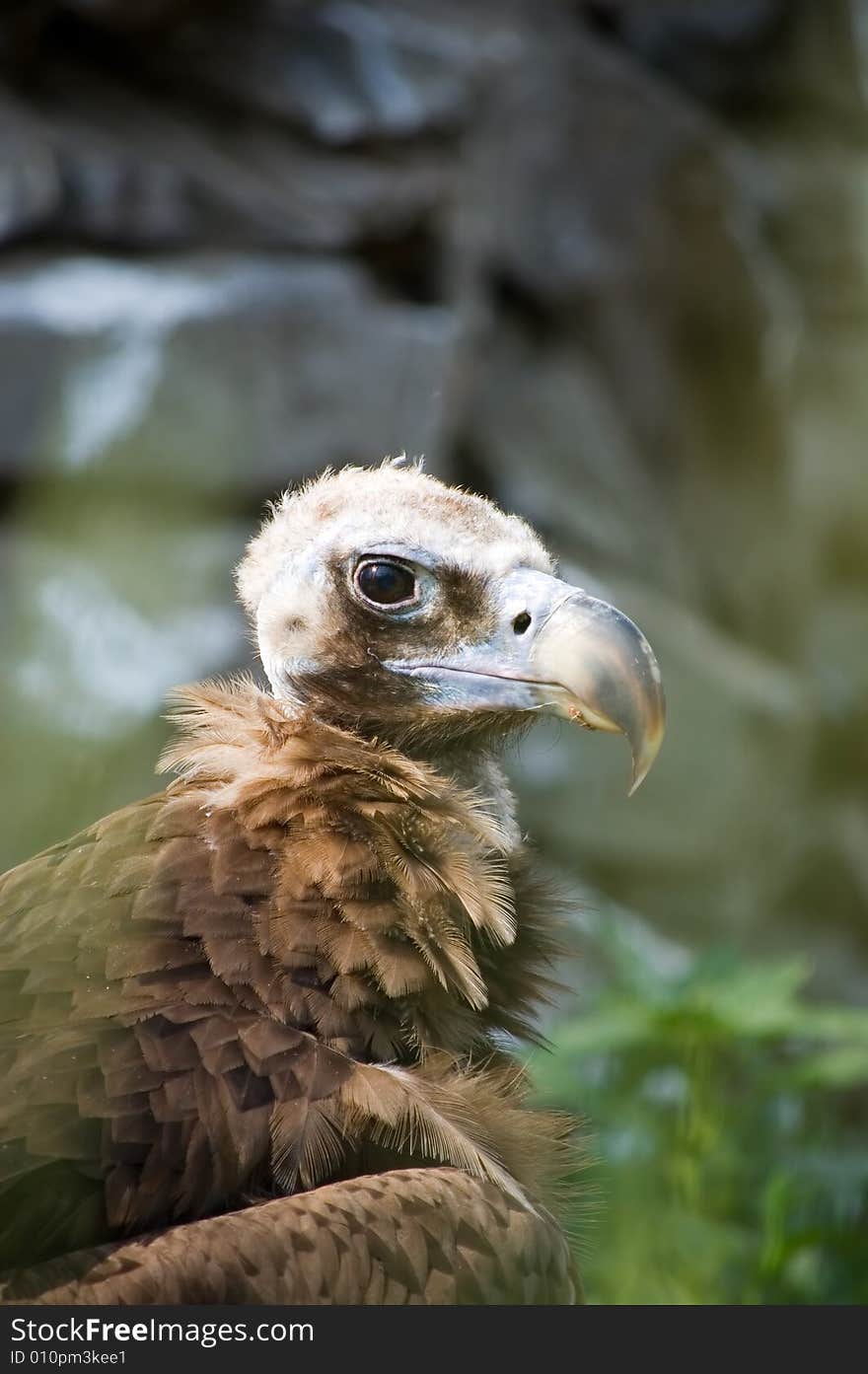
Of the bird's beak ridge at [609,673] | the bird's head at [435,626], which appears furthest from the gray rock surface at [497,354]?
the bird's beak ridge at [609,673]

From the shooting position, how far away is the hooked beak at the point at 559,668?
1.78m

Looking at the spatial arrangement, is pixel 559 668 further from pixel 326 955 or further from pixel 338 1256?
pixel 338 1256

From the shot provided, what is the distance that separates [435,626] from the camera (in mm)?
1912

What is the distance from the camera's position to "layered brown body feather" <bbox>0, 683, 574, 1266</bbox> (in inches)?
61.6

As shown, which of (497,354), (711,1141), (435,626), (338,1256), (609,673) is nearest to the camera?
(338,1256)

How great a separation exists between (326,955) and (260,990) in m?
0.09

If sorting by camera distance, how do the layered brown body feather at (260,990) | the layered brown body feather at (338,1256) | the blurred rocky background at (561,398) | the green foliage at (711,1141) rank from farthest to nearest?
A: the blurred rocky background at (561,398) → the green foliage at (711,1141) → the layered brown body feather at (260,990) → the layered brown body feather at (338,1256)

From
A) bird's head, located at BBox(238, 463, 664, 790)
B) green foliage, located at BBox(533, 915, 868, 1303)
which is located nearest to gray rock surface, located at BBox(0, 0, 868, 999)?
bird's head, located at BBox(238, 463, 664, 790)

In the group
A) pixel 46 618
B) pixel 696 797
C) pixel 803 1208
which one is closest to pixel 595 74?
pixel 696 797

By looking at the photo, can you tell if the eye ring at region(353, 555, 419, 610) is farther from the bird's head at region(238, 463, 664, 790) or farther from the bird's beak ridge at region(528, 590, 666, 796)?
the bird's beak ridge at region(528, 590, 666, 796)

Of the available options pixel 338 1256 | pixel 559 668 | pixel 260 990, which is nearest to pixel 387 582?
pixel 559 668

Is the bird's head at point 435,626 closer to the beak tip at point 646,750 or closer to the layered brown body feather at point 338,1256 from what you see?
the beak tip at point 646,750

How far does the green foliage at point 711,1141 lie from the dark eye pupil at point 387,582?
1.21 metres

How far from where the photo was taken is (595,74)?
6.53 meters
